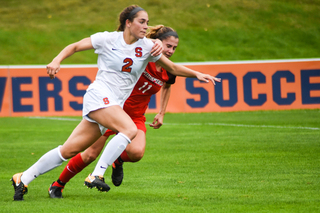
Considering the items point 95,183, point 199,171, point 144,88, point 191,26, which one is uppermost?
point 144,88

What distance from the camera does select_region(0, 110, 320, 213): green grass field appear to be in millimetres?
4758

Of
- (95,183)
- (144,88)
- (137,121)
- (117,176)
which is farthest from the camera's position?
(137,121)

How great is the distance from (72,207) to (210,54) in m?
20.7

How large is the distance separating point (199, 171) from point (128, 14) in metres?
2.77

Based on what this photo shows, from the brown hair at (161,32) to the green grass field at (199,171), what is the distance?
5.76ft

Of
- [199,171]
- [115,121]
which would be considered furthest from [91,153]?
[199,171]

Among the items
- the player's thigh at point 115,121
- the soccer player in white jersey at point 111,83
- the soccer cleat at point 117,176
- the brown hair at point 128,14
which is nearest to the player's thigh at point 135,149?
the soccer cleat at point 117,176

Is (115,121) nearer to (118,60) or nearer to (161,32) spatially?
(118,60)

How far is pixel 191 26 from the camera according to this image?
2770 cm

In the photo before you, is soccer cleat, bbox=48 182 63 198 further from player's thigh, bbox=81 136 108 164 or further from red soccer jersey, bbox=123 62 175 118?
red soccer jersey, bbox=123 62 175 118

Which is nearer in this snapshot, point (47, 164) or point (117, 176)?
point (47, 164)

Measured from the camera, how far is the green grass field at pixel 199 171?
476 cm

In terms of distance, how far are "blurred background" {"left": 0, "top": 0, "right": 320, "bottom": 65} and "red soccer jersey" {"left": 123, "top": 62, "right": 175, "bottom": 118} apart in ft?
59.2

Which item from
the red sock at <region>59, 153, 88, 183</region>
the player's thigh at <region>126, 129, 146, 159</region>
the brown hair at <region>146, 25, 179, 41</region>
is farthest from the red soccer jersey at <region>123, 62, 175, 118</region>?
the red sock at <region>59, 153, 88, 183</region>
